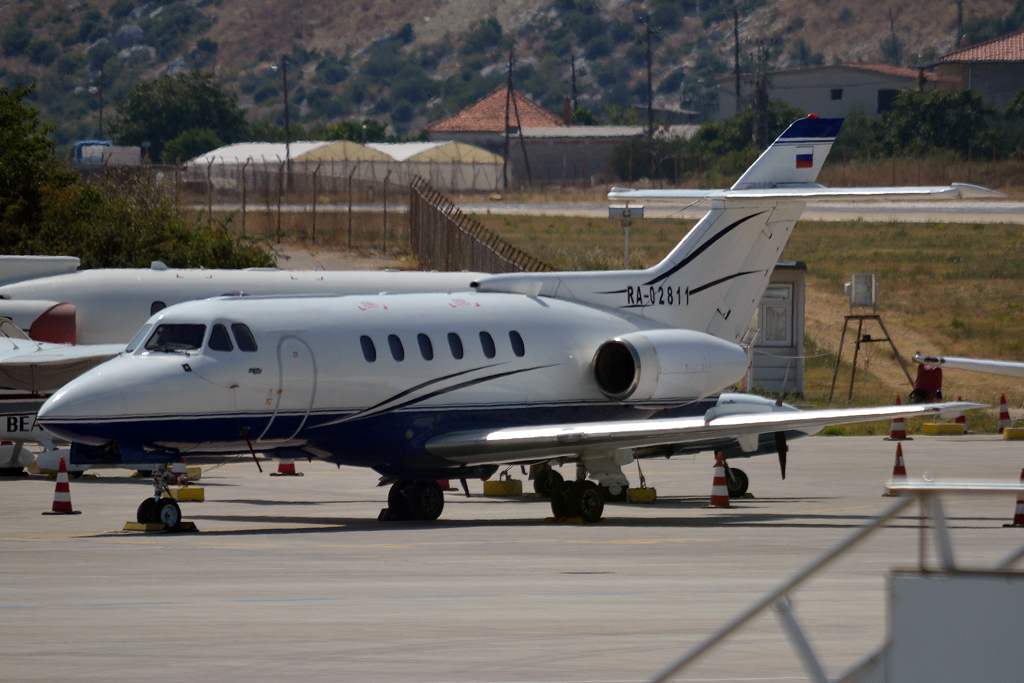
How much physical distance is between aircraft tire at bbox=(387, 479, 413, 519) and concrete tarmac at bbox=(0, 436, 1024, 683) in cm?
33

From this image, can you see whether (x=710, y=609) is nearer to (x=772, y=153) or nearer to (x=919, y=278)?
(x=772, y=153)

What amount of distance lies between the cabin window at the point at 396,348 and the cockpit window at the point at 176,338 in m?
2.46

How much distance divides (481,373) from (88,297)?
9904mm

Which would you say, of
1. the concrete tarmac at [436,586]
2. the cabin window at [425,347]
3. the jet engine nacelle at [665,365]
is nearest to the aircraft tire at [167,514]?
the concrete tarmac at [436,586]

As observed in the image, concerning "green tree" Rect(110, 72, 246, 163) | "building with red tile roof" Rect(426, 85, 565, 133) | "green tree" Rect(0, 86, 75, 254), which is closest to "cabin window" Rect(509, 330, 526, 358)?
"green tree" Rect(0, 86, 75, 254)

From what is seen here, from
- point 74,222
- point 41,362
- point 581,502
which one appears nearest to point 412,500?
point 581,502

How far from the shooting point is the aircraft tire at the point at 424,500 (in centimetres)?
1888

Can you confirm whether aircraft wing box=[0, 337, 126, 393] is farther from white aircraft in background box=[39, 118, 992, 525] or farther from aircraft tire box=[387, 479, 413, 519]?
aircraft tire box=[387, 479, 413, 519]

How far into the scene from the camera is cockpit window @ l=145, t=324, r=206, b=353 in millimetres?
17094

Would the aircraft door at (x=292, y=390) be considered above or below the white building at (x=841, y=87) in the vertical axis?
below

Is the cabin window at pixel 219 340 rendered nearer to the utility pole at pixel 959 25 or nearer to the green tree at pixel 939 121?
the green tree at pixel 939 121

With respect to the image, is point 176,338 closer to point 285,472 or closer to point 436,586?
point 436,586

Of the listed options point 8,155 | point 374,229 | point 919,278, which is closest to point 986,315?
point 919,278

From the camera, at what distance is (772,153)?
880 inches
